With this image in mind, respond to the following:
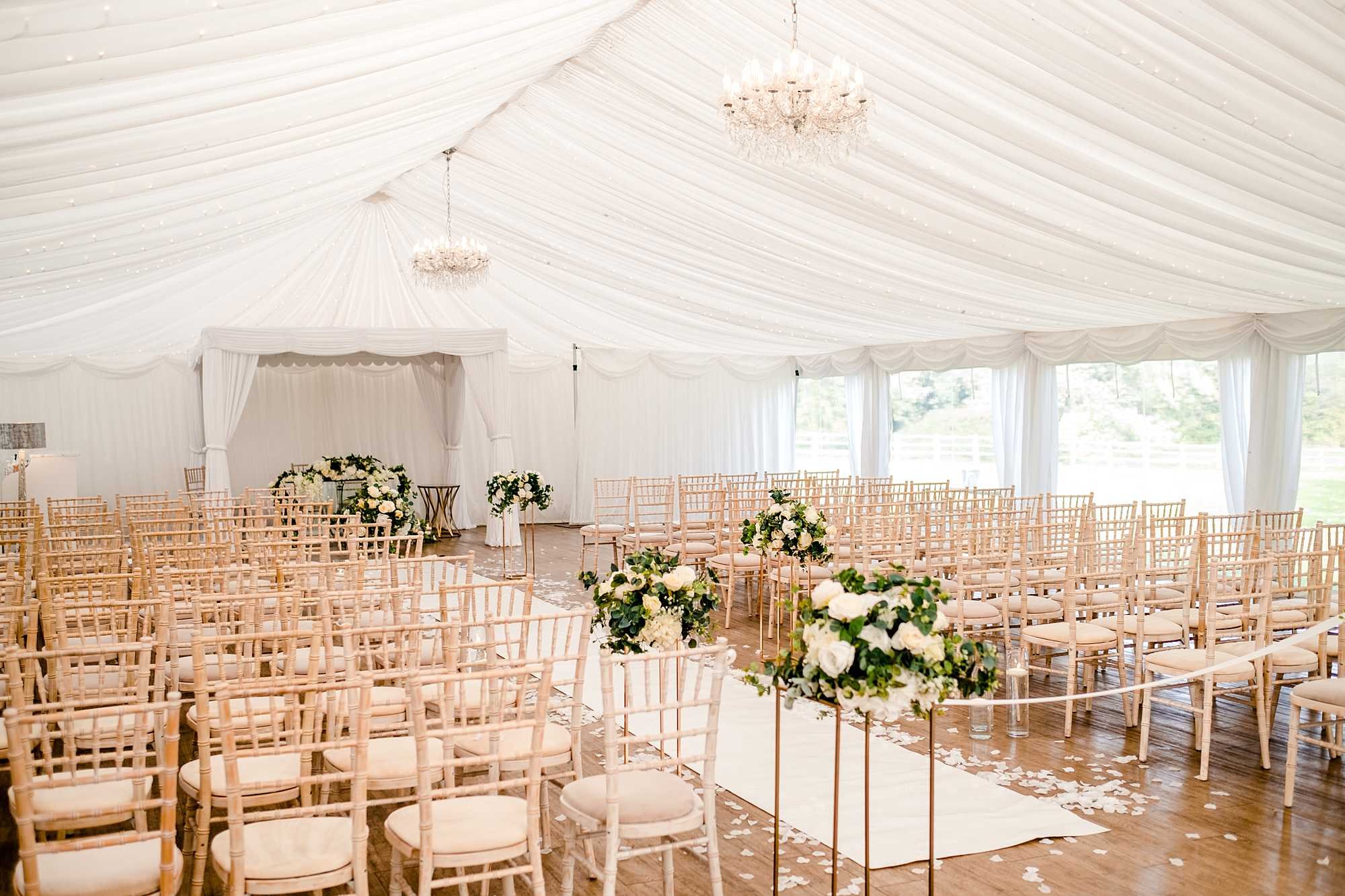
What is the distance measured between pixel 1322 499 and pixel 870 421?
6.76m

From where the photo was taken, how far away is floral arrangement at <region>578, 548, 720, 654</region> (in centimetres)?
425

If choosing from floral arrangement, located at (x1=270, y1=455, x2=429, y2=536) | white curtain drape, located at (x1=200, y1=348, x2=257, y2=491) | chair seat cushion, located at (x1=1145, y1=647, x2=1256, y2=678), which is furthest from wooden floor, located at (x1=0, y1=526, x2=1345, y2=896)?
white curtain drape, located at (x1=200, y1=348, x2=257, y2=491)

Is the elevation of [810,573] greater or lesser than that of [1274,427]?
lesser

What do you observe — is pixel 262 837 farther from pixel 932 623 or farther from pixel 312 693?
pixel 932 623

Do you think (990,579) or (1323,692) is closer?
(1323,692)

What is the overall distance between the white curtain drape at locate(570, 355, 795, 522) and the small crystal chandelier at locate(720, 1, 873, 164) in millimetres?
11784

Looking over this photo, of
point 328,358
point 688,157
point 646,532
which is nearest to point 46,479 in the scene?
point 328,358

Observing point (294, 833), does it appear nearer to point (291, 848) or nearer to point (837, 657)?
point (291, 848)

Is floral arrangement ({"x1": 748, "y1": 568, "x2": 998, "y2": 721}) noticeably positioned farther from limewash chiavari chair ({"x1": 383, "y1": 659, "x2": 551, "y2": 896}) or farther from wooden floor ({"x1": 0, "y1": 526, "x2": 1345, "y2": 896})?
wooden floor ({"x1": 0, "y1": 526, "x2": 1345, "y2": 896})

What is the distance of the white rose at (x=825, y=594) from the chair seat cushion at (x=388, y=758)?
142 cm

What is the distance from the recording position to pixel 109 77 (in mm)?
4305

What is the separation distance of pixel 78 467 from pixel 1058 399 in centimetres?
1349

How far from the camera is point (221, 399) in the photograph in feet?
41.5

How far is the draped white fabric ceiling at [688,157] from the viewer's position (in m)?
4.91
